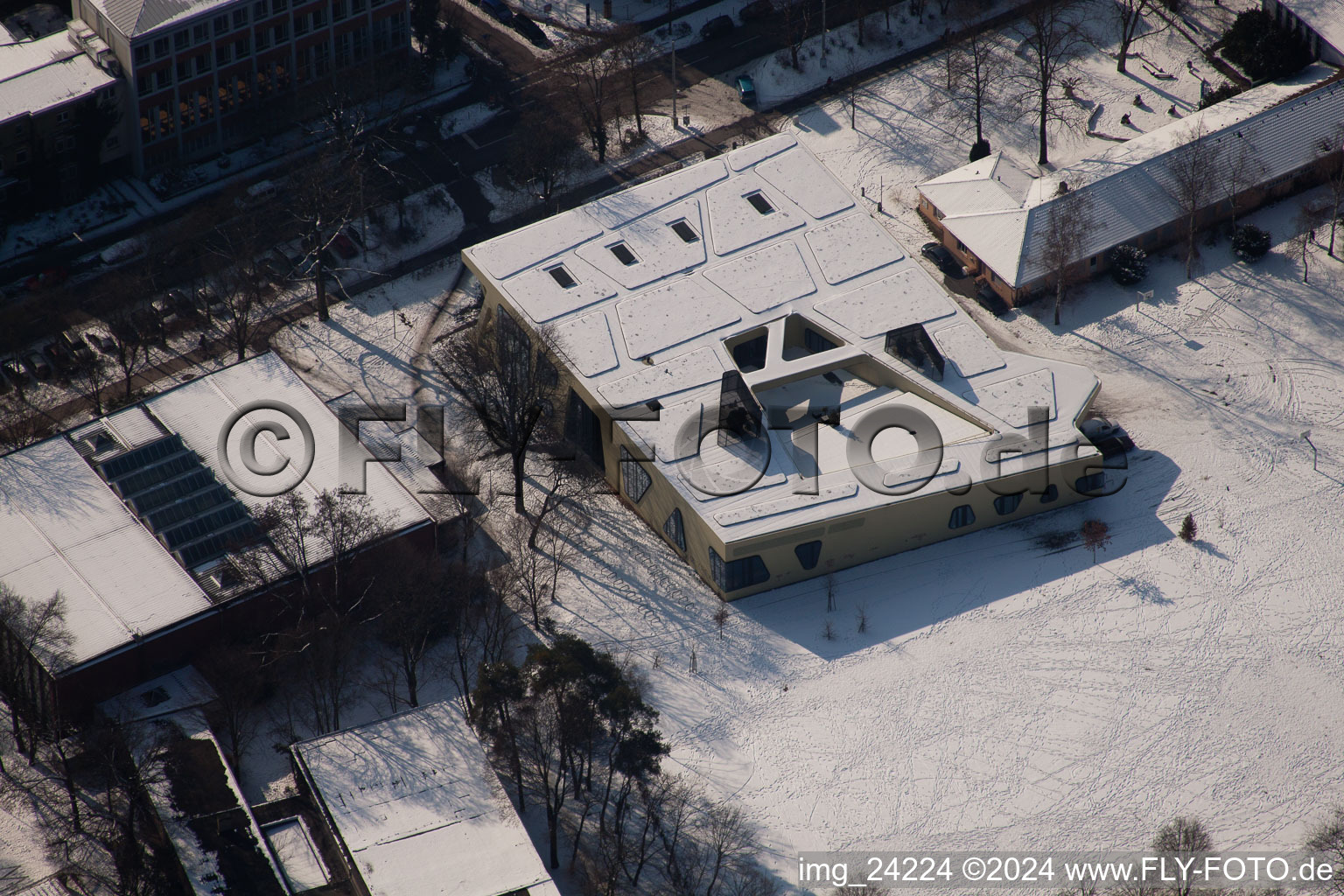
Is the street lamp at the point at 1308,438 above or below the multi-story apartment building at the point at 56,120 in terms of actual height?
below

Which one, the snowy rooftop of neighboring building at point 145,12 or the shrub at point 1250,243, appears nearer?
the shrub at point 1250,243

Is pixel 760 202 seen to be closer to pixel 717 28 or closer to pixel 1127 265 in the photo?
pixel 1127 265

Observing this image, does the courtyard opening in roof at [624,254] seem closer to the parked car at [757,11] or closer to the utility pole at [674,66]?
the utility pole at [674,66]

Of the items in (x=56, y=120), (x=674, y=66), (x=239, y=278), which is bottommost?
(x=239, y=278)

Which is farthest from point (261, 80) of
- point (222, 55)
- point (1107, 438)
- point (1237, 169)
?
point (1237, 169)

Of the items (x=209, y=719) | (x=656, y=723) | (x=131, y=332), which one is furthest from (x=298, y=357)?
(x=656, y=723)

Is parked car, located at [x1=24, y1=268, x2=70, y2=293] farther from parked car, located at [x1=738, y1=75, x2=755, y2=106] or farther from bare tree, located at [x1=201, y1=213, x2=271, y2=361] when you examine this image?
parked car, located at [x1=738, y1=75, x2=755, y2=106]

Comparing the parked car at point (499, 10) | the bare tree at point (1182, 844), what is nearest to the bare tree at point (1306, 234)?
the bare tree at point (1182, 844)
